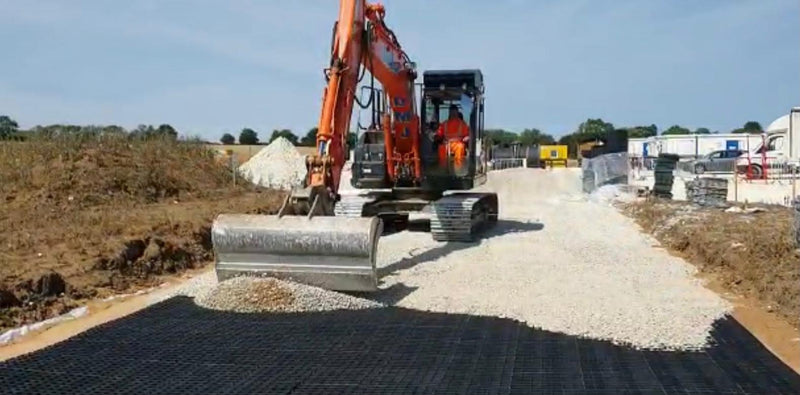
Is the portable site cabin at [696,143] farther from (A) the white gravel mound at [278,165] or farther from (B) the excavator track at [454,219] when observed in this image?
(B) the excavator track at [454,219]

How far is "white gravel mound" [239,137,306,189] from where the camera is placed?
26.8 meters

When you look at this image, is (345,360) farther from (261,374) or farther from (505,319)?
(505,319)

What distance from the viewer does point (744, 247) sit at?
929 centimetres

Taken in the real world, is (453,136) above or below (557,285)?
above

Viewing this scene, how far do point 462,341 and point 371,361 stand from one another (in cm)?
83

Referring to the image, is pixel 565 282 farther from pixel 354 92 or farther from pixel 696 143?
pixel 696 143

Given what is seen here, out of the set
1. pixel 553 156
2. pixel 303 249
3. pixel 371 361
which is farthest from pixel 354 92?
pixel 553 156

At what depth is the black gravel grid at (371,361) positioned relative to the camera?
4691 mm

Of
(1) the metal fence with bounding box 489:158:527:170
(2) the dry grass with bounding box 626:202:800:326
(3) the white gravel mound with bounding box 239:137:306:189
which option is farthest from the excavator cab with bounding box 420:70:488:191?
(1) the metal fence with bounding box 489:158:527:170

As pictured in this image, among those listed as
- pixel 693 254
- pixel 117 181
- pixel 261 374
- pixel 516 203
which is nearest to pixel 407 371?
pixel 261 374

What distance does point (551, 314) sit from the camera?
6.61 meters

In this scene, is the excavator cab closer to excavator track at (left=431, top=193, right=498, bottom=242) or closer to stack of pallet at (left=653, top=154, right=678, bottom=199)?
excavator track at (left=431, top=193, right=498, bottom=242)

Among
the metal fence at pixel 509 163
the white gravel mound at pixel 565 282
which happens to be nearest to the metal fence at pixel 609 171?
the white gravel mound at pixel 565 282

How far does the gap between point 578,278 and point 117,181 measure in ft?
30.9
